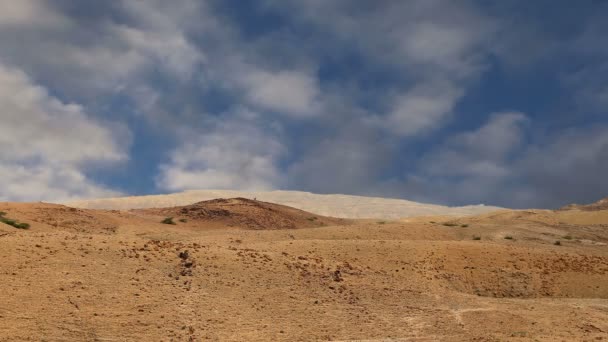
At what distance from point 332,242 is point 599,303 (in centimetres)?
1173

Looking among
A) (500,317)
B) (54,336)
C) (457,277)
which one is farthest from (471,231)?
(54,336)

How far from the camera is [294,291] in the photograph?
18312 millimetres

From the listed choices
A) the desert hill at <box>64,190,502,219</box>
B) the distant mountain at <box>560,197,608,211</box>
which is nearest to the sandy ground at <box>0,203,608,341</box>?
the distant mountain at <box>560,197,608,211</box>

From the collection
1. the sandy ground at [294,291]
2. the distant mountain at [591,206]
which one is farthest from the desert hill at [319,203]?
the sandy ground at [294,291]

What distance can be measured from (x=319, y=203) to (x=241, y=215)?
83340mm

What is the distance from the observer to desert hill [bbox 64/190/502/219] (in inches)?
4626

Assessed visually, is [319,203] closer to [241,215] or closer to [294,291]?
[241,215]

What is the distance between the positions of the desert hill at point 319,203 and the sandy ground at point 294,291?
312ft

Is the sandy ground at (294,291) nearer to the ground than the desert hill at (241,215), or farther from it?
nearer to the ground

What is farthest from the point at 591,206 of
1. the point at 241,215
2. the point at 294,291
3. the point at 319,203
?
the point at 294,291

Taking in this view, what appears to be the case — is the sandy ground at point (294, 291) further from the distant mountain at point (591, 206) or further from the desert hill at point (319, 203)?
the desert hill at point (319, 203)

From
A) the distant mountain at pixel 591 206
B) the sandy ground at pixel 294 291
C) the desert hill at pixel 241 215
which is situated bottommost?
the sandy ground at pixel 294 291

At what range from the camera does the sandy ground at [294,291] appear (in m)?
14.5

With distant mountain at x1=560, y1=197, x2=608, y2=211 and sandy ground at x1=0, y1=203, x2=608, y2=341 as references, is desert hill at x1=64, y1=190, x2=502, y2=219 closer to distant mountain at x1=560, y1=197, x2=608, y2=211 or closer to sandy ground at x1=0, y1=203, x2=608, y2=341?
distant mountain at x1=560, y1=197, x2=608, y2=211
